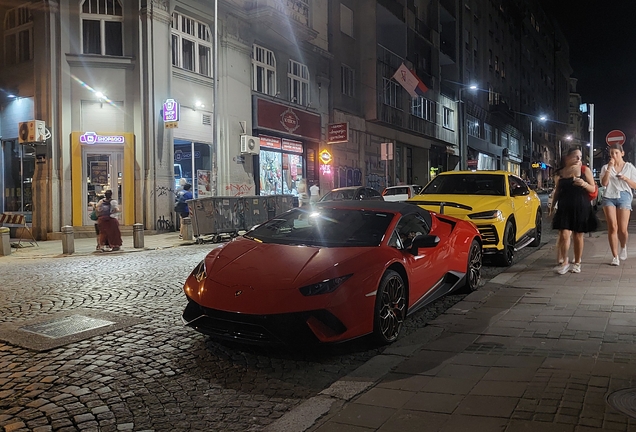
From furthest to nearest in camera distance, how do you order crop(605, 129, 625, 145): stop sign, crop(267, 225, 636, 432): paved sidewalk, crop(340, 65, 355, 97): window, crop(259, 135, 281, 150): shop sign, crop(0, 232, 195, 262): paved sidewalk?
crop(340, 65, 355, 97): window, crop(259, 135, 281, 150): shop sign, crop(605, 129, 625, 145): stop sign, crop(0, 232, 195, 262): paved sidewalk, crop(267, 225, 636, 432): paved sidewalk

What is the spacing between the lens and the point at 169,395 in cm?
394

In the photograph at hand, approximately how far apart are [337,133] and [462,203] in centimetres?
1841

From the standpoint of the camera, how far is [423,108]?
3838cm

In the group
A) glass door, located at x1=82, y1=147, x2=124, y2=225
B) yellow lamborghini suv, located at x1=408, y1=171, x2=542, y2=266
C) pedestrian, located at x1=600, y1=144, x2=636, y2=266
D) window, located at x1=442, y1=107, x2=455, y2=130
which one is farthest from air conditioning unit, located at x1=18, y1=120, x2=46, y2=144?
window, located at x1=442, y1=107, x2=455, y2=130

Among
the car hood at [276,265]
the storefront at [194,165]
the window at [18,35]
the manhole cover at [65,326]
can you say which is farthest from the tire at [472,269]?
the window at [18,35]

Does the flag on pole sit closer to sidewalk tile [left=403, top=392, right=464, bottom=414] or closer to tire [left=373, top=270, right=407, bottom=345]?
tire [left=373, top=270, right=407, bottom=345]

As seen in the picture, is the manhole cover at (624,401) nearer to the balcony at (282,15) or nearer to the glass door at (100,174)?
the glass door at (100,174)

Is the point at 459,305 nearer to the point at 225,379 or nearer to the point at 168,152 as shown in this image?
the point at 225,379

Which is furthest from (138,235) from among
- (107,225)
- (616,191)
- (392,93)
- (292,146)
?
(392,93)

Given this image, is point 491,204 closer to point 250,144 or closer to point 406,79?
point 250,144

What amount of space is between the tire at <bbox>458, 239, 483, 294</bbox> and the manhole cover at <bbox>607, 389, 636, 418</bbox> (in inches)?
141

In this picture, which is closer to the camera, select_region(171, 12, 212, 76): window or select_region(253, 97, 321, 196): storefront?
select_region(171, 12, 212, 76): window

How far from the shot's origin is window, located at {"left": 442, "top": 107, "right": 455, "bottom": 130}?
42.5 metres

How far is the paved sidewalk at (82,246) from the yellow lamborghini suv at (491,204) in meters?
8.18
